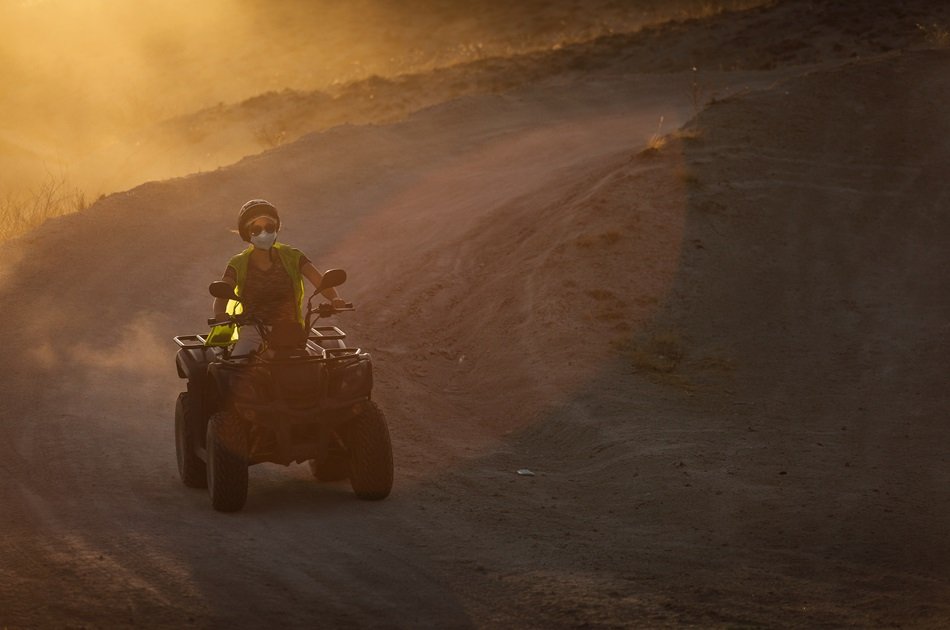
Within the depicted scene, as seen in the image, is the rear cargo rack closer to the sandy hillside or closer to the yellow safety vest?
the yellow safety vest

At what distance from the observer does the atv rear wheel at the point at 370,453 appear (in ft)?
33.9

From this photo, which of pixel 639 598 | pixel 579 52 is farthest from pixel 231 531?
pixel 579 52

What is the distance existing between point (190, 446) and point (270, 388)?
1.21 meters

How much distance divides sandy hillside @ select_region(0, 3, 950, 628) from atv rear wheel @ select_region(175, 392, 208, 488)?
117 millimetres

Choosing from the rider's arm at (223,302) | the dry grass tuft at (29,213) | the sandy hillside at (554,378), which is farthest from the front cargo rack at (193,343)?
the dry grass tuft at (29,213)

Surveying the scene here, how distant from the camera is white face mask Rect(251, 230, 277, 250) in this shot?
10609 millimetres

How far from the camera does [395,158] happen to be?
91.0 ft

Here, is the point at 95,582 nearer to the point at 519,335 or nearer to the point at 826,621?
the point at 826,621

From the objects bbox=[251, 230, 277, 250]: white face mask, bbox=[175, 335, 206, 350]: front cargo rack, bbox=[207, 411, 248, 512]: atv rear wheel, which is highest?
bbox=[251, 230, 277, 250]: white face mask

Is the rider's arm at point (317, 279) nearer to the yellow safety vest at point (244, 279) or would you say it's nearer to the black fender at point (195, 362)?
the yellow safety vest at point (244, 279)

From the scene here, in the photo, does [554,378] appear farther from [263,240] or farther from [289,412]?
[289,412]

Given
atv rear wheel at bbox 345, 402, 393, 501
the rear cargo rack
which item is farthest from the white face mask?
atv rear wheel at bbox 345, 402, 393, 501

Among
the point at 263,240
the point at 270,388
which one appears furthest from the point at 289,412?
the point at 263,240

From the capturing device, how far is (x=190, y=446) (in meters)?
10.8
